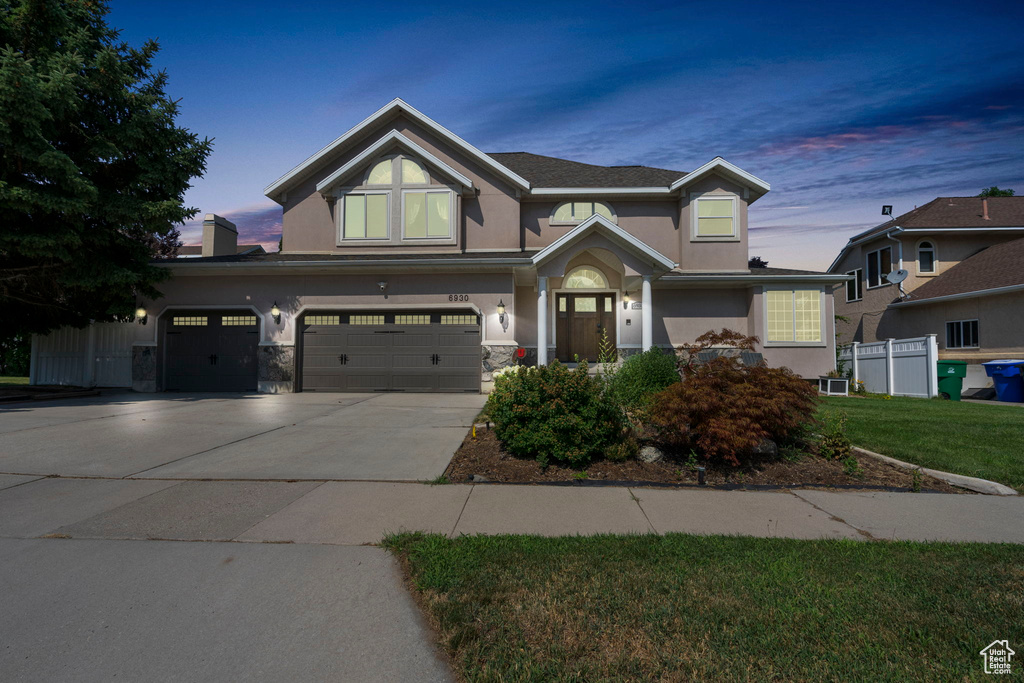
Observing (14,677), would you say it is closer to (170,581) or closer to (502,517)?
(170,581)

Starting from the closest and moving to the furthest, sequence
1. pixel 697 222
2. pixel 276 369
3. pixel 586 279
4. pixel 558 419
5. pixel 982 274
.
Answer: pixel 558 419 → pixel 276 369 → pixel 586 279 → pixel 697 222 → pixel 982 274

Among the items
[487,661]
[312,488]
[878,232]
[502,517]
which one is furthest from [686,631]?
[878,232]

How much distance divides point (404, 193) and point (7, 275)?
10350 millimetres

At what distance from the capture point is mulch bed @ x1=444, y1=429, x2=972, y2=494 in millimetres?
6116

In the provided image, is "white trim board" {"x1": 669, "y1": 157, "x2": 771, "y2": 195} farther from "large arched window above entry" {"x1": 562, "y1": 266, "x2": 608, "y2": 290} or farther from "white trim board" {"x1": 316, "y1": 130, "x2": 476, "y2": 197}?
"white trim board" {"x1": 316, "y1": 130, "x2": 476, "y2": 197}

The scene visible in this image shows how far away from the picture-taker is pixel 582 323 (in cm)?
1698

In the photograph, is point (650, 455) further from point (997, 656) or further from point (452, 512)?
point (997, 656)

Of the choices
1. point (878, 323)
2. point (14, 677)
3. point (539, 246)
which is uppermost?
point (539, 246)

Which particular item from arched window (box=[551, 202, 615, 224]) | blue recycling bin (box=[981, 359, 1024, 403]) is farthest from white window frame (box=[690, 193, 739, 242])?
blue recycling bin (box=[981, 359, 1024, 403])

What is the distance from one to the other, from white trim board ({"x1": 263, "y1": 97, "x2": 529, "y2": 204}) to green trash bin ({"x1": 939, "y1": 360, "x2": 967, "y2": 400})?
1335 centimetres

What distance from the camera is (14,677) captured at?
254 cm

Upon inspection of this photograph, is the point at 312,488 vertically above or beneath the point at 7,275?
beneath

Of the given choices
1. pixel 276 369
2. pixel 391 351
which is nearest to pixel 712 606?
pixel 391 351

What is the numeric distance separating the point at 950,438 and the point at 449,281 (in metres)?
11.7
